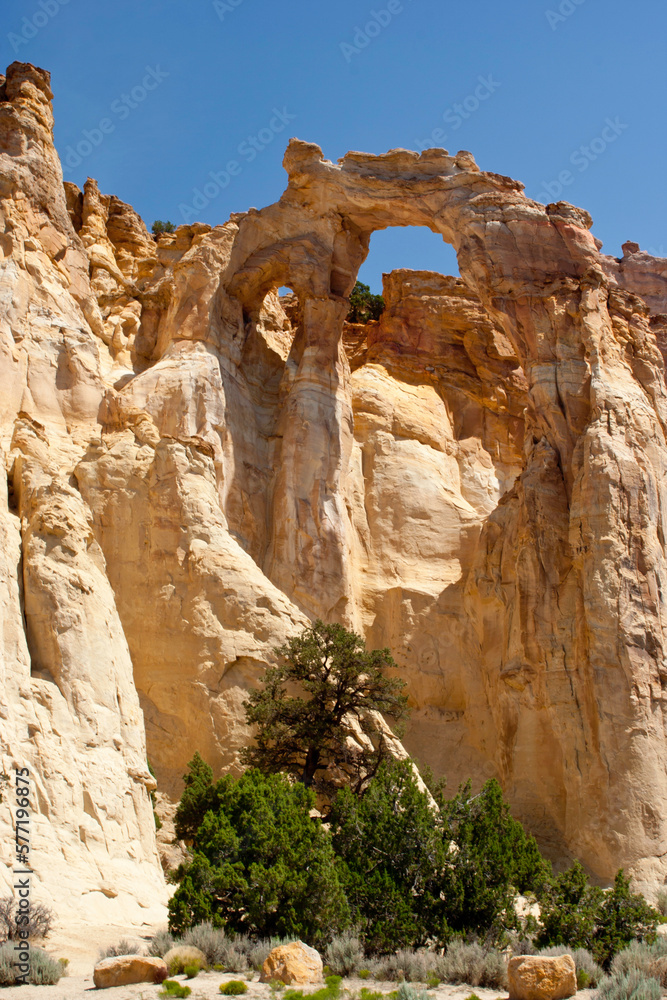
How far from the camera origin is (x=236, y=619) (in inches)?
776

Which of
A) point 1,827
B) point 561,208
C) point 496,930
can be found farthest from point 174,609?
point 561,208

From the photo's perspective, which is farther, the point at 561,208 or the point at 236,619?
the point at 561,208

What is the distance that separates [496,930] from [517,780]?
29.8 feet

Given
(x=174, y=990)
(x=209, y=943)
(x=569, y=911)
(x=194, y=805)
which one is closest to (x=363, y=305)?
(x=194, y=805)

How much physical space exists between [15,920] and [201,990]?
223 centimetres

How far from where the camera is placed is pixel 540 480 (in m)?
24.8

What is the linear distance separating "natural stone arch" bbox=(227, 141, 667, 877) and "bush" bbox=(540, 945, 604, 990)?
7848 mm

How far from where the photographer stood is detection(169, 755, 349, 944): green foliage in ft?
42.4

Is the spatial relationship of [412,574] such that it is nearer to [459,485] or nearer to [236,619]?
[459,485]

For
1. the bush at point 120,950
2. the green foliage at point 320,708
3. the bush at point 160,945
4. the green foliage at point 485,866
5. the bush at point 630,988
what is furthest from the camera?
the green foliage at point 320,708

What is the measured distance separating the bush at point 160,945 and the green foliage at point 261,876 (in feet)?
0.71

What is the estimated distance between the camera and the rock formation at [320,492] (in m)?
16.1

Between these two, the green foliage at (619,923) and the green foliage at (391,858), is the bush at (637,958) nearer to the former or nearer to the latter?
the green foliage at (619,923)

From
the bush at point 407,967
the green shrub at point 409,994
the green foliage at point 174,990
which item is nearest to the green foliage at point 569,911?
the bush at point 407,967
